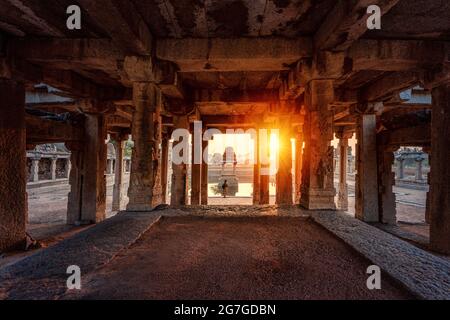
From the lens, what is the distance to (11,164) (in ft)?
16.0

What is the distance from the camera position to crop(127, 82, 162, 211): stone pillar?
444 cm

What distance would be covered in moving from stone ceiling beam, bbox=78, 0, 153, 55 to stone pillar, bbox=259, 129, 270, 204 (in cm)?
736

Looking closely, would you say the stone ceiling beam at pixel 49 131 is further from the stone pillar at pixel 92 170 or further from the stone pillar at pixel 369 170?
the stone pillar at pixel 369 170

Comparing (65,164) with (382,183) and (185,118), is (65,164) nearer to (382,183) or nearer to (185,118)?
(185,118)

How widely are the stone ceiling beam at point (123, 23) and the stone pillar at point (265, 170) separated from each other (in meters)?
7.36

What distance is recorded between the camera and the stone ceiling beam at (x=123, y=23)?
2943 millimetres

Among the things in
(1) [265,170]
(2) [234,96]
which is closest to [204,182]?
(1) [265,170]

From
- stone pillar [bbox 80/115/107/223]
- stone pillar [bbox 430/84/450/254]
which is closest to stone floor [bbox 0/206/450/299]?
stone pillar [bbox 430/84/450/254]

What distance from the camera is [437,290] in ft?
5.63

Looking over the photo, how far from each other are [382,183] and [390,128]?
6.74ft

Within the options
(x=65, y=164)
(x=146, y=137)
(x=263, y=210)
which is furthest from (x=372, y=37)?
(x=65, y=164)

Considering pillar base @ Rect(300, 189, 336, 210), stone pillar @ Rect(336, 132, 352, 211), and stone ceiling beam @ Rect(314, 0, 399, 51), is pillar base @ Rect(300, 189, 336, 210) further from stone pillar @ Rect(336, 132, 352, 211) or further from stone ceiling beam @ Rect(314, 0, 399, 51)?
stone pillar @ Rect(336, 132, 352, 211)

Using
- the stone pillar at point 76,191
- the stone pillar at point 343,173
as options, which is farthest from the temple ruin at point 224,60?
the stone pillar at point 343,173

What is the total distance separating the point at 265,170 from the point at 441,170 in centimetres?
622
